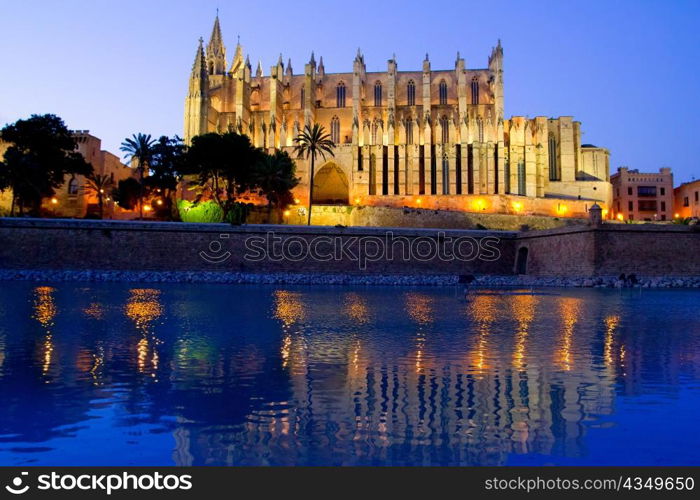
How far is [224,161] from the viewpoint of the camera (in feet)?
156

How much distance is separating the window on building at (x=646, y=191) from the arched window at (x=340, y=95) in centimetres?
3621

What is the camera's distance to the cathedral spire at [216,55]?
7425 cm

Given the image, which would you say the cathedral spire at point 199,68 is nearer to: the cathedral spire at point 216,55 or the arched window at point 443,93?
the cathedral spire at point 216,55

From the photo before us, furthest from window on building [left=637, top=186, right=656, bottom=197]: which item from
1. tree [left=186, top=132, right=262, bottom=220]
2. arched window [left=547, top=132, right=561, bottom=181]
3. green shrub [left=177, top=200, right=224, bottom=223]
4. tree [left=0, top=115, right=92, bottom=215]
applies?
tree [left=0, top=115, right=92, bottom=215]

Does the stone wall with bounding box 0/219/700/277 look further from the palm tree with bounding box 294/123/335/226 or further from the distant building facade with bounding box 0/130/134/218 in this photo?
the distant building facade with bounding box 0/130/134/218

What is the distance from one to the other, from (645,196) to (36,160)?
6271cm

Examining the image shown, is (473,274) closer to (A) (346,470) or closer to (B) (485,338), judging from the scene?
(B) (485,338)

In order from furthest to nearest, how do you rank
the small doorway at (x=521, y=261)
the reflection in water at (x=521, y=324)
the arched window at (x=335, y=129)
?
the arched window at (x=335, y=129) < the small doorway at (x=521, y=261) < the reflection in water at (x=521, y=324)

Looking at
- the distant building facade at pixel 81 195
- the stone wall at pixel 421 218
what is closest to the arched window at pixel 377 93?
the stone wall at pixel 421 218

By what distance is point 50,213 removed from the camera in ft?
162

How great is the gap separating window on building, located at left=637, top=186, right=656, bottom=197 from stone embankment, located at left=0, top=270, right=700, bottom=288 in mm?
42561

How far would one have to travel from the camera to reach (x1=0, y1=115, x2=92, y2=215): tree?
4084cm

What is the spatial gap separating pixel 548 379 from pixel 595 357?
6.64 ft

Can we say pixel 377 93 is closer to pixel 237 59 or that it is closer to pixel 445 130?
pixel 445 130
